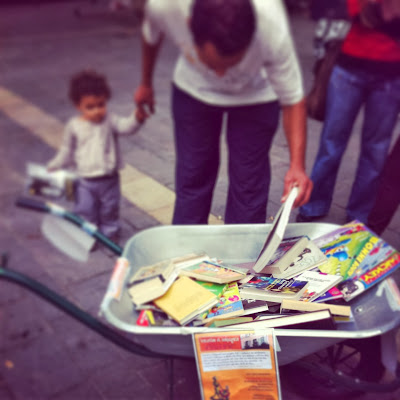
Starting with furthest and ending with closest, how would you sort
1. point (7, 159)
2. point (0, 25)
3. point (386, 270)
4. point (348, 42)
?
point (0, 25) < point (7, 159) < point (348, 42) < point (386, 270)

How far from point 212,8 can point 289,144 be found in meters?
0.63

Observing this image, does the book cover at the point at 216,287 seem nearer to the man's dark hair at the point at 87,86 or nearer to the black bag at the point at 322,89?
the man's dark hair at the point at 87,86

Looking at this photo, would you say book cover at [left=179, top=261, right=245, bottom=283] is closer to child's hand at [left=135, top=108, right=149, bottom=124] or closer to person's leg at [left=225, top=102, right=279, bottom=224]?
person's leg at [left=225, top=102, right=279, bottom=224]

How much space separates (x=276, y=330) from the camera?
1375 millimetres

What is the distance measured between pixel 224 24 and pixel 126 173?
7.82ft

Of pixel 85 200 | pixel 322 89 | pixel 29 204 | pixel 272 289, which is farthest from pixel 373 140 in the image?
pixel 29 204

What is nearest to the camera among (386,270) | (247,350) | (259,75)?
(247,350)

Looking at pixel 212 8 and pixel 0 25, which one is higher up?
pixel 212 8

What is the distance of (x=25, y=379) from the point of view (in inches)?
84.9

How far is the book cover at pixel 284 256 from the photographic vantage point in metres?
1.63

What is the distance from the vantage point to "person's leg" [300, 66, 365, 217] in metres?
2.59

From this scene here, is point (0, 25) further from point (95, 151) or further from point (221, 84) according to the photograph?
point (221, 84)

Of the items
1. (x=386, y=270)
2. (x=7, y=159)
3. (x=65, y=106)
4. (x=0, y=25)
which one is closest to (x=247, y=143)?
(x=386, y=270)

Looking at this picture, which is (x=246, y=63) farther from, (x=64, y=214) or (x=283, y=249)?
(x=64, y=214)
